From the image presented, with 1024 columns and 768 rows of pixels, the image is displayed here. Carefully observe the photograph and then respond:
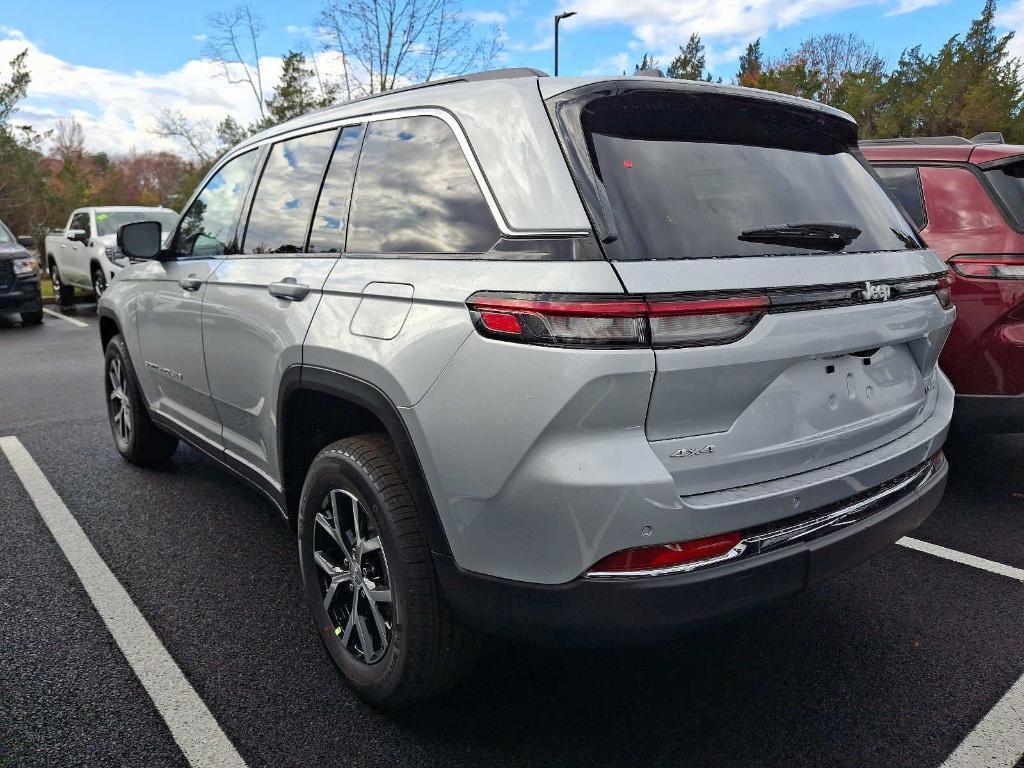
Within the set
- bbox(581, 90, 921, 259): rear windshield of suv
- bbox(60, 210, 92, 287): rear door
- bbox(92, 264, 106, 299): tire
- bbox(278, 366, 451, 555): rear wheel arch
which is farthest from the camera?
bbox(60, 210, 92, 287): rear door

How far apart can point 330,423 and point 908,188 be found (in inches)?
133

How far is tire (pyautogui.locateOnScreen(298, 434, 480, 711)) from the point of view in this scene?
2.13 metres

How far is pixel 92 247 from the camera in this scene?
14.0m

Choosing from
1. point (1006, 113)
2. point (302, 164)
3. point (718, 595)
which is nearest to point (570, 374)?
point (718, 595)

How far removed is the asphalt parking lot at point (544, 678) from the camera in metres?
2.25

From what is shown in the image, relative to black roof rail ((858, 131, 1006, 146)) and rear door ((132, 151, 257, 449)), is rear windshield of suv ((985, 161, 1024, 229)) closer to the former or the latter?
black roof rail ((858, 131, 1006, 146))

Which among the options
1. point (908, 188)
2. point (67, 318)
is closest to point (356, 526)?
point (908, 188)

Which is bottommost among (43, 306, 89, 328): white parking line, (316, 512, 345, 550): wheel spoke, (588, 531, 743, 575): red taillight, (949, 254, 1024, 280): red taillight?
(43, 306, 89, 328): white parking line

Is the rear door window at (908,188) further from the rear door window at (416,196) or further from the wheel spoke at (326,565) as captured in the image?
the wheel spoke at (326,565)

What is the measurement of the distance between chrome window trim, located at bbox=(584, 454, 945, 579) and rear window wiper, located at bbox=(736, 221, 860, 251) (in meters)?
0.71

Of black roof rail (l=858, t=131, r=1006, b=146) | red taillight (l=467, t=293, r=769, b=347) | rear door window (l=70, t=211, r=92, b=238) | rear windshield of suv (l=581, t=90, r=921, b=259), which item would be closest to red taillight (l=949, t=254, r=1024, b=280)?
black roof rail (l=858, t=131, r=1006, b=146)

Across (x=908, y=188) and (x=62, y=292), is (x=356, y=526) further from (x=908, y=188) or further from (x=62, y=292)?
(x=62, y=292)

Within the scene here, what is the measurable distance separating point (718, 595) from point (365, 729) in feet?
3.76

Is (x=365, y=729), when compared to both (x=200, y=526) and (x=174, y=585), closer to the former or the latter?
(x=174, y=585)
